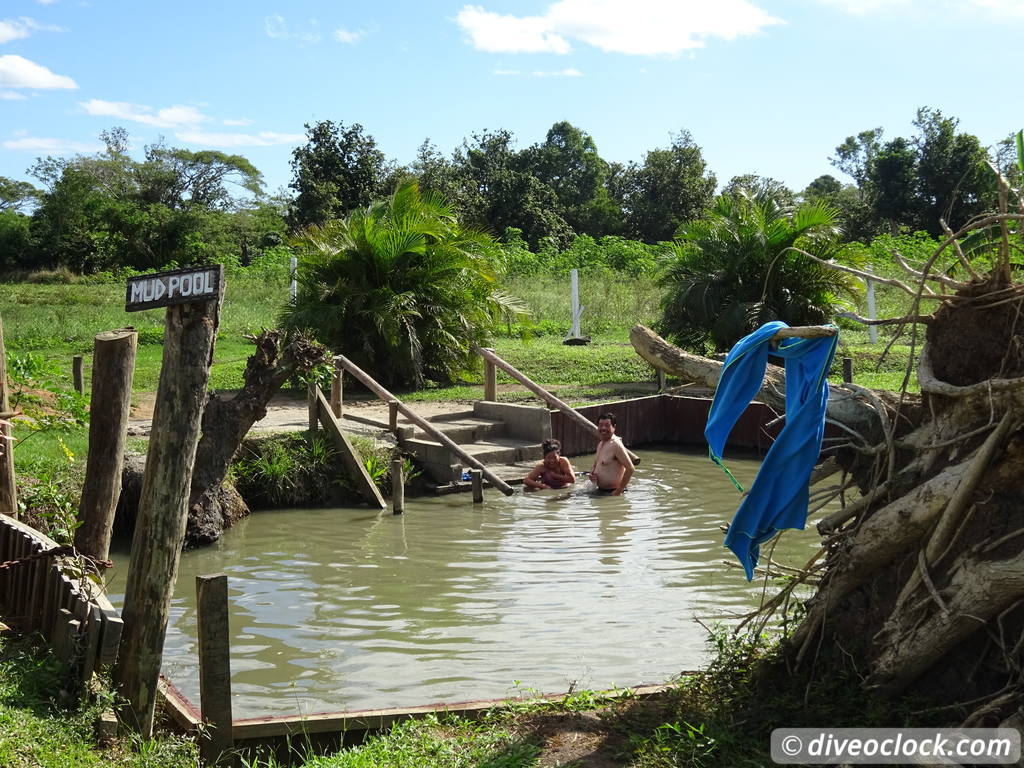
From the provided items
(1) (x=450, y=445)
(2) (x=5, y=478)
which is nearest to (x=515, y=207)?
(1) (x=450, y=445)

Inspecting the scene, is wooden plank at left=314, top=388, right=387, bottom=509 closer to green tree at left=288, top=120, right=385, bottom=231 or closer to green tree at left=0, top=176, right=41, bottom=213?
green tree at left=288, top=120, right=385, bottom=231

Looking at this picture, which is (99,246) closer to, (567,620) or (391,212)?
(391,212)

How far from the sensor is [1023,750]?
4422mm

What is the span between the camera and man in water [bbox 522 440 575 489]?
46.1 ft

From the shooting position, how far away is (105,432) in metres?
7.24

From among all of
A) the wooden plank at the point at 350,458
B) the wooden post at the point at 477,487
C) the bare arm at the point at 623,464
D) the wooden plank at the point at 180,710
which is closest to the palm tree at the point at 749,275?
the bare arm at the point at 623,464

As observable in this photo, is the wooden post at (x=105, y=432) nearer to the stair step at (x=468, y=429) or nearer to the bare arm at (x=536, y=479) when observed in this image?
the bare arm at (x=536, y=479)

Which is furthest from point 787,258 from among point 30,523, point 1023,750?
point 1023,750

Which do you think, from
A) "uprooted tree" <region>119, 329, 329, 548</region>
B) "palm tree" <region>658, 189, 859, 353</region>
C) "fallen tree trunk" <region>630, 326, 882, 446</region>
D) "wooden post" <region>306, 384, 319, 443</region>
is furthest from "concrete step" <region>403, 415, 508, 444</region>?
"fallen tree trunk" <region>630, 326, 882, 446</region>

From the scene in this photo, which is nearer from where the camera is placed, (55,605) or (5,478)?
(55,605)

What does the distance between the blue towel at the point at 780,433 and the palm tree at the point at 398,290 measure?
12.8 m

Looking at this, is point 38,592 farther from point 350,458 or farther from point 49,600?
point 350,458

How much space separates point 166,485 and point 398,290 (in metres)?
13.2

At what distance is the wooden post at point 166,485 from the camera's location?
6078mm
